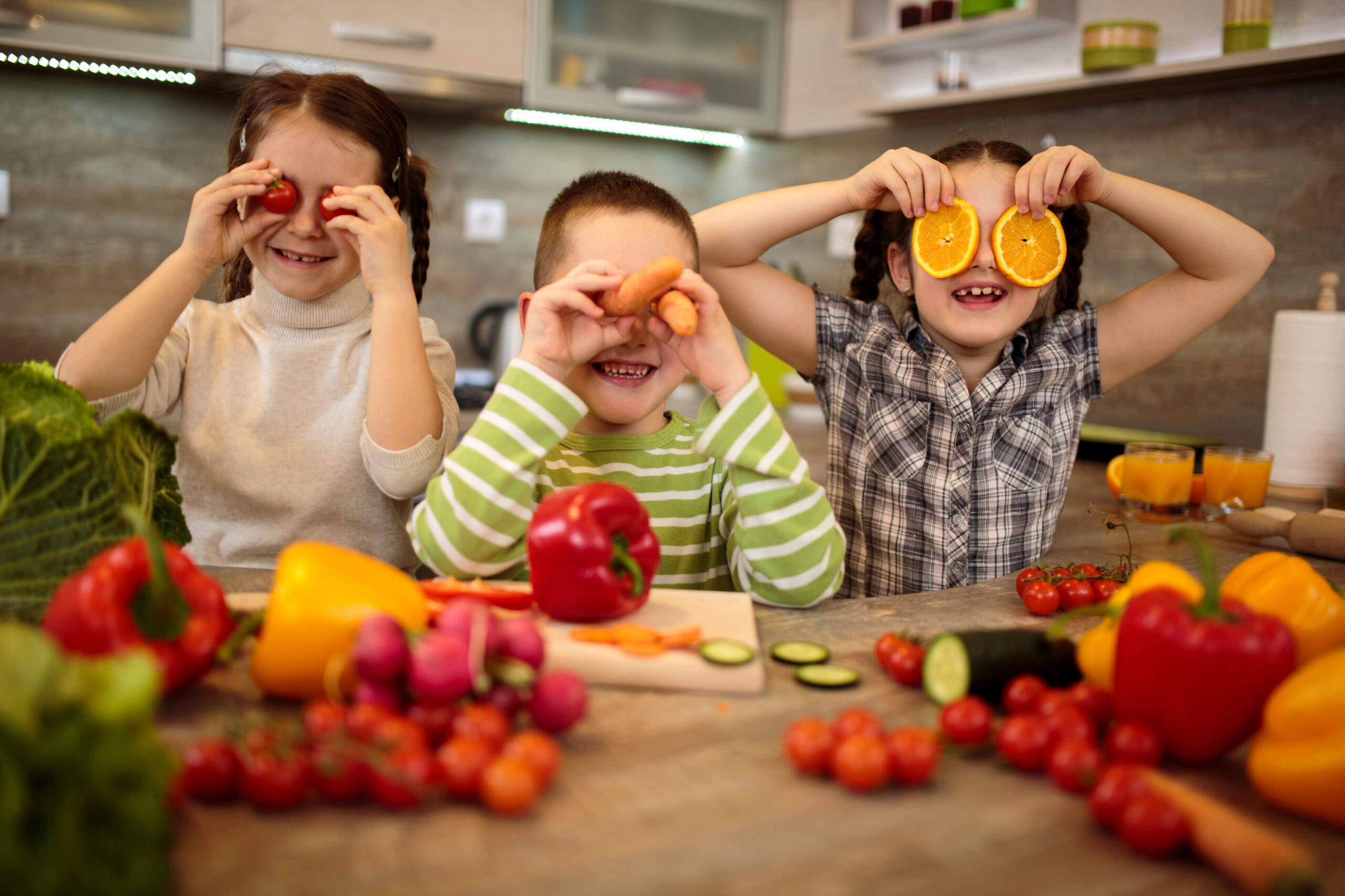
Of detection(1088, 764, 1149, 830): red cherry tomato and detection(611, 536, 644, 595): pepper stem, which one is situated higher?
detection(611, 536, 644, 595): pepper stem

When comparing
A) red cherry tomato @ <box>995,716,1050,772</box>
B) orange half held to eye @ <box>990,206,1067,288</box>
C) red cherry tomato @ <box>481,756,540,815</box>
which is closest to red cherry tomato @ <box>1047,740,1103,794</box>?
red cherry tomato @ <box>995,716,1050,772</box>

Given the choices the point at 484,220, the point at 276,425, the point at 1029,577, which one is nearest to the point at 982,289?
the point at 1029,577

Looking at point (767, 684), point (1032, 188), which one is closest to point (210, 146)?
point (1032, 188)

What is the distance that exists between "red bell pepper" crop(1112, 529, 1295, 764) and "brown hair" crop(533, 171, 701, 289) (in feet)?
2.73

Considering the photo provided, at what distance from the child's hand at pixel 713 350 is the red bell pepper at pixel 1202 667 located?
1.74 feet

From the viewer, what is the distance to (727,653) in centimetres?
82

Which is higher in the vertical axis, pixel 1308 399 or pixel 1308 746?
pixel 1308 399

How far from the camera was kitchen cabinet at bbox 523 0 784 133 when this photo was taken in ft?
10.2

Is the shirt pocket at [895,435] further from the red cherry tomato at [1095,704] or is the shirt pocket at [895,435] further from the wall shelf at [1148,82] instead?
the wall shelf at [1148,82]

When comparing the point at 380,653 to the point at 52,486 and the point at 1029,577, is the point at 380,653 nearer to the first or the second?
the point at 52,486

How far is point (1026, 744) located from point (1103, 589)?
474 mm

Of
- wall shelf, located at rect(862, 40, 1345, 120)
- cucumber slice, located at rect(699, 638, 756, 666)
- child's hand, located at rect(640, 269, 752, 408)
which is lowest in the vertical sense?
cucumber slice, located at rect(699, 638, 756, 666)

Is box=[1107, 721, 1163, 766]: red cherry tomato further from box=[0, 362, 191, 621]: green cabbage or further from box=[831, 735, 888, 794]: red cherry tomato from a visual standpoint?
box=[0, 362, 191, 621]: green cabbage

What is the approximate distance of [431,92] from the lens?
2928mm
